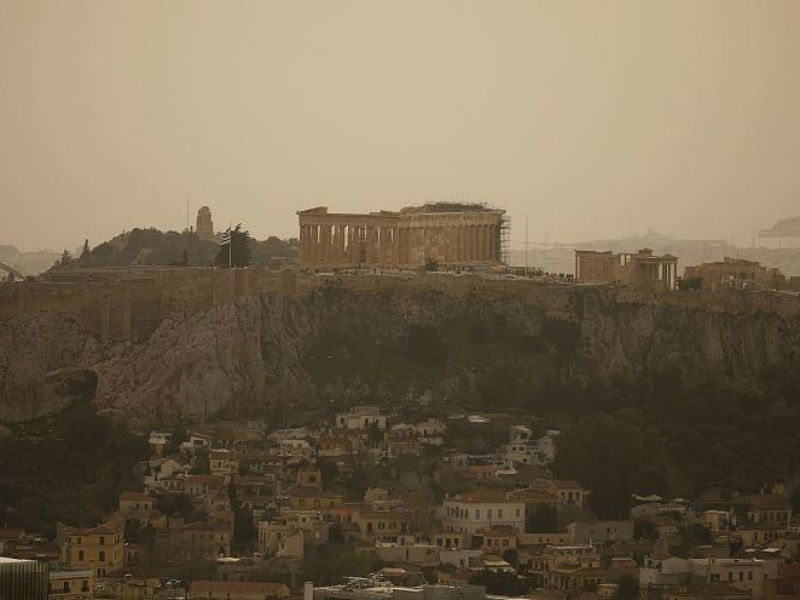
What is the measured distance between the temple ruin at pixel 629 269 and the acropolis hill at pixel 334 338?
1.62m

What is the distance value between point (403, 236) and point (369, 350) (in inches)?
274

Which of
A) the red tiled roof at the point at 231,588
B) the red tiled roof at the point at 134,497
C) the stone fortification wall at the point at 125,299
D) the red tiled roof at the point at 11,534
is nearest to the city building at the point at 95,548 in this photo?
the red tiled roof at the point at 11,534

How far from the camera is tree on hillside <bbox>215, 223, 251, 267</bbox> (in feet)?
320

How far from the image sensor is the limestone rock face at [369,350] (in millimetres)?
88812

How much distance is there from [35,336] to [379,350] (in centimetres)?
813

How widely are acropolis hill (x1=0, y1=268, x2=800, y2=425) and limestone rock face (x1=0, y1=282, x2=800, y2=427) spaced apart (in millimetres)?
34

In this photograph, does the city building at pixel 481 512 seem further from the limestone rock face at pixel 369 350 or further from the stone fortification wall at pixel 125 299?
the stone fortification wall at pixel 125 299

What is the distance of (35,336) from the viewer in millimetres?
91000

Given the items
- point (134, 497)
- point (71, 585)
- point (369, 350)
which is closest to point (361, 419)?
point (369, 350)

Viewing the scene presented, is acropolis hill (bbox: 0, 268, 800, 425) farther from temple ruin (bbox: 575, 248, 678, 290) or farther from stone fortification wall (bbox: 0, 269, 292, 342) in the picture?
temple ruin (bbox: 575, 248, 678, 290)

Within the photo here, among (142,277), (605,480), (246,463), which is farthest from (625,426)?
(142,277)

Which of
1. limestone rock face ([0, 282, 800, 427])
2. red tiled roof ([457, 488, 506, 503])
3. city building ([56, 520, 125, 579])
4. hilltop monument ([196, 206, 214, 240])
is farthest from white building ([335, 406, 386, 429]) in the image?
hilltop monument ([196, 206, 214, 240])

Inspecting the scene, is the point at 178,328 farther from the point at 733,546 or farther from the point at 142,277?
the point at 733,546

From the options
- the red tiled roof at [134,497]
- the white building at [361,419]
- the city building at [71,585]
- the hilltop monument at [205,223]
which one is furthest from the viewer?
the hilltop monument at [205,223]
